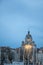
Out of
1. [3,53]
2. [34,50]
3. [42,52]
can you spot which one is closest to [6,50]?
[3,53]

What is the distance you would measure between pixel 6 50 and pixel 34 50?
3742mm

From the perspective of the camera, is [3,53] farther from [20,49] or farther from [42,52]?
[42,52]

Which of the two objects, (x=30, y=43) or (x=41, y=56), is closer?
(x=30, y=43)

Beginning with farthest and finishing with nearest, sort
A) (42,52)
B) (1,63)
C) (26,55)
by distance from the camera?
(42,52), (26,55), (1,63)

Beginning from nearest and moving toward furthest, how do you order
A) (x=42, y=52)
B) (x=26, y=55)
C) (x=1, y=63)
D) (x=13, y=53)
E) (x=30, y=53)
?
(x=1, y=63), (x=26, y=55), (x=30, y=53), (x=13, y=53), (x=42, y=52)

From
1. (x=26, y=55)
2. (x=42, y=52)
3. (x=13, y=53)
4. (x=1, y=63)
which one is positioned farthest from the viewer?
(x=42, y=52)

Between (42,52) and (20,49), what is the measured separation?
4870 mm

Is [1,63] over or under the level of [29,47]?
under

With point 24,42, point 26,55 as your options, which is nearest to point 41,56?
point 24,42

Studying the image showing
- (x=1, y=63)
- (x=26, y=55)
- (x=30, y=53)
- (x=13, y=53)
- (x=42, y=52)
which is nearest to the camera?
(x=1, y=63)

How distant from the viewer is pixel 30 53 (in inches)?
1255

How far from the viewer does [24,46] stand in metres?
32.6

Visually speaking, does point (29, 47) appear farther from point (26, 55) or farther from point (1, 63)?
point (1, 63)

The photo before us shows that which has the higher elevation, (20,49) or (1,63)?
(20,49)
